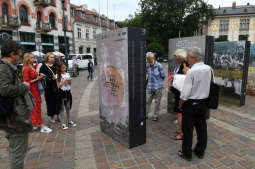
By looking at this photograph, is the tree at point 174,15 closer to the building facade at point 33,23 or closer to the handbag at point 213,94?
the building facade at point 33,23


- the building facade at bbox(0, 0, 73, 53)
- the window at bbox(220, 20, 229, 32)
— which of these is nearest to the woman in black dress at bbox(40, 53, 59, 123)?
the building facade at bbox(0, 0, 73, 53)

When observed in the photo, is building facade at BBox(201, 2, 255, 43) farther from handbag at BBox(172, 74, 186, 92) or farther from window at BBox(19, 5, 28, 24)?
handbag at BBox(172, 74, 186, 92)

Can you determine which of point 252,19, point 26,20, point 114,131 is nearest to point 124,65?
point 114,131

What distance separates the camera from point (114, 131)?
11.6 feet

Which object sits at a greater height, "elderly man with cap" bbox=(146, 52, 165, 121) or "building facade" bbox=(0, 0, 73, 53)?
"building facade" bbox=(0, 0, 73, 53)

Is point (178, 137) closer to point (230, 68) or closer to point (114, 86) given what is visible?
point (114, 86)

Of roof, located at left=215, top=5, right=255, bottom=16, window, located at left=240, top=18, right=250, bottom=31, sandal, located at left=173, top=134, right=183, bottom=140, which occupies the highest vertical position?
roof, located at left=215, top=5, right=255, bottom=16

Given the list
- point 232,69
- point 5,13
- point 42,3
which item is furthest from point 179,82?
point 42,3

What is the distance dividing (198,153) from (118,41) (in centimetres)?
234

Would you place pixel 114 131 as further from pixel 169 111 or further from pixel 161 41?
pixel 161 41

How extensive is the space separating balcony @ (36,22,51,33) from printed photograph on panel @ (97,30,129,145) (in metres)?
25.8

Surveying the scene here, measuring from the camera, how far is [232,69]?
5.98m

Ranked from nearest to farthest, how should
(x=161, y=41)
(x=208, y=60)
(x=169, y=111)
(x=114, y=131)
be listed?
(x=114, y=131)
(x=208, y=60)
(x=169, y=111)
(x=161, y=41)

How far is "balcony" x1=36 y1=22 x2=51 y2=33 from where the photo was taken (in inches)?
997
